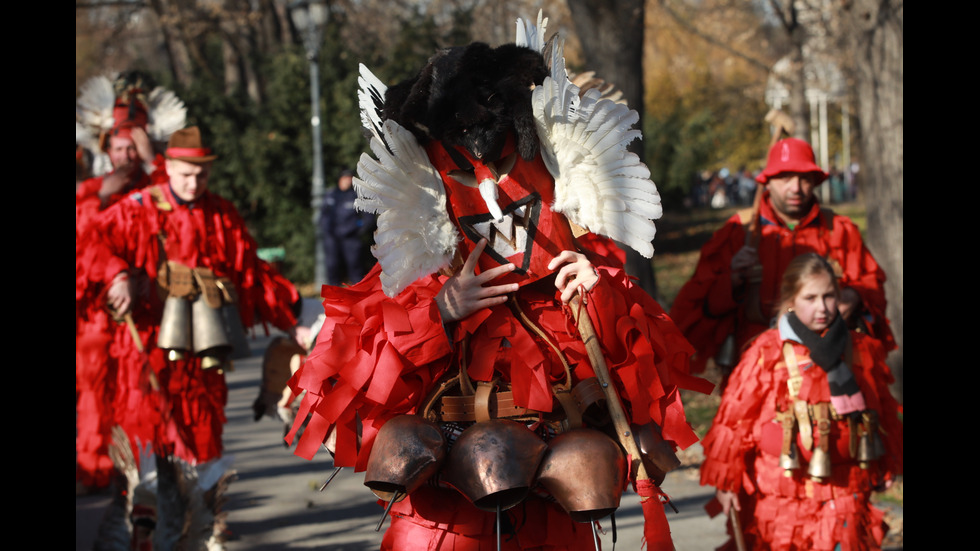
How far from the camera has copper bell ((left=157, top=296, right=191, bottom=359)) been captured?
4.90 metres

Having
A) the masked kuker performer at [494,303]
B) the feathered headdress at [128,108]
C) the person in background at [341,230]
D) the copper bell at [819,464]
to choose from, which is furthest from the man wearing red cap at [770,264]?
the person in background at [341,230]

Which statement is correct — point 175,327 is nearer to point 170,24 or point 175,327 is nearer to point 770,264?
point 770,264

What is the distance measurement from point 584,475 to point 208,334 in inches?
112

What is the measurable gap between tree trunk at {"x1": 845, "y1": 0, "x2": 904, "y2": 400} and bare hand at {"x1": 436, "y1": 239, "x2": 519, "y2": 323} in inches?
191

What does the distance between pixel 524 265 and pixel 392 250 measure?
407mm

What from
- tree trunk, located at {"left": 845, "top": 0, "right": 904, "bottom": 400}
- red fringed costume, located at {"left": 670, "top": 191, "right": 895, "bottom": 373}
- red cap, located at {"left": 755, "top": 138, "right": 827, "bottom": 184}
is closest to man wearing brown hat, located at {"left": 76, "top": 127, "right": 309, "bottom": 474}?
red fringed costume, located at {"left": 670, "top": 191, "right": 895, "bottom": 373}

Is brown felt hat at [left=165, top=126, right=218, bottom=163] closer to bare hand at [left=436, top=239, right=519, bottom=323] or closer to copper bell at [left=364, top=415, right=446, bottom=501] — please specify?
bare hand at [left=436, top=239, right=519, bottom=323]

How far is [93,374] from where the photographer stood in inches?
254

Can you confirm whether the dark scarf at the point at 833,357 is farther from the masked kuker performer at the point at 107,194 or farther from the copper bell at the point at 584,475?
the masked kuker performer at the point at 107,194

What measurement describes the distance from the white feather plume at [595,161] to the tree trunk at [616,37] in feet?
19.5

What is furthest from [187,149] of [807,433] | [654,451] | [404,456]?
[807,433]

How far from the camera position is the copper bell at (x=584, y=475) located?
2623 millimetres

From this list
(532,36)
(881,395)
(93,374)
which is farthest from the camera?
(93,374)
